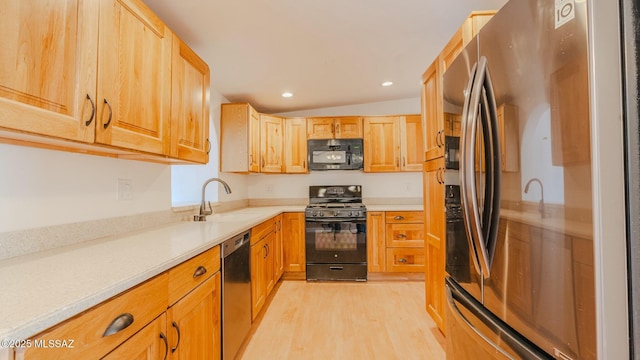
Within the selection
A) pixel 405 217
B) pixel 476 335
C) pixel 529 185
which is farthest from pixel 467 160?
pixel 405 217

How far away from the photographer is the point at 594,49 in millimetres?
586

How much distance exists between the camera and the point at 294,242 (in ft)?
10.6

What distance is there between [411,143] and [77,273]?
11.3 ft

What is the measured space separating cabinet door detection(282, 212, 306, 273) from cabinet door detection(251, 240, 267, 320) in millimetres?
765

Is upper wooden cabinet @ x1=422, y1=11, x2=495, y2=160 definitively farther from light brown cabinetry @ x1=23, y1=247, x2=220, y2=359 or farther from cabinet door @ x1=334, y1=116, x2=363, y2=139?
cabinet door @ x1=334, y1=116, x2=363, y2=139

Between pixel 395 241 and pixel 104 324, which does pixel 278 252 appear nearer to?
pixel 395 241

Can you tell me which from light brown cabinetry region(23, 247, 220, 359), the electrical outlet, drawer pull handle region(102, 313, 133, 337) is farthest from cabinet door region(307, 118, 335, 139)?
drawer pull handle region(102, 313, 133, 337)

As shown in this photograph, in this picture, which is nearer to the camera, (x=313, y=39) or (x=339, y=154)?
(x=313, y=39)

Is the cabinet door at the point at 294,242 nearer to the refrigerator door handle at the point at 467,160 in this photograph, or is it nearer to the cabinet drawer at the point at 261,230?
the cabinet drawer at the point at 261,230

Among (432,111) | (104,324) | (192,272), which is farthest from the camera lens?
(432,111)

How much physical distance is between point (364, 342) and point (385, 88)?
8.89 feet

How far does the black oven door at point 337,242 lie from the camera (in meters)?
3.15

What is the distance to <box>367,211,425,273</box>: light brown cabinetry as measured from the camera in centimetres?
317

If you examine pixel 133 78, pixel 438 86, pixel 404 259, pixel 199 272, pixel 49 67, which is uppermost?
pixel 438 86
